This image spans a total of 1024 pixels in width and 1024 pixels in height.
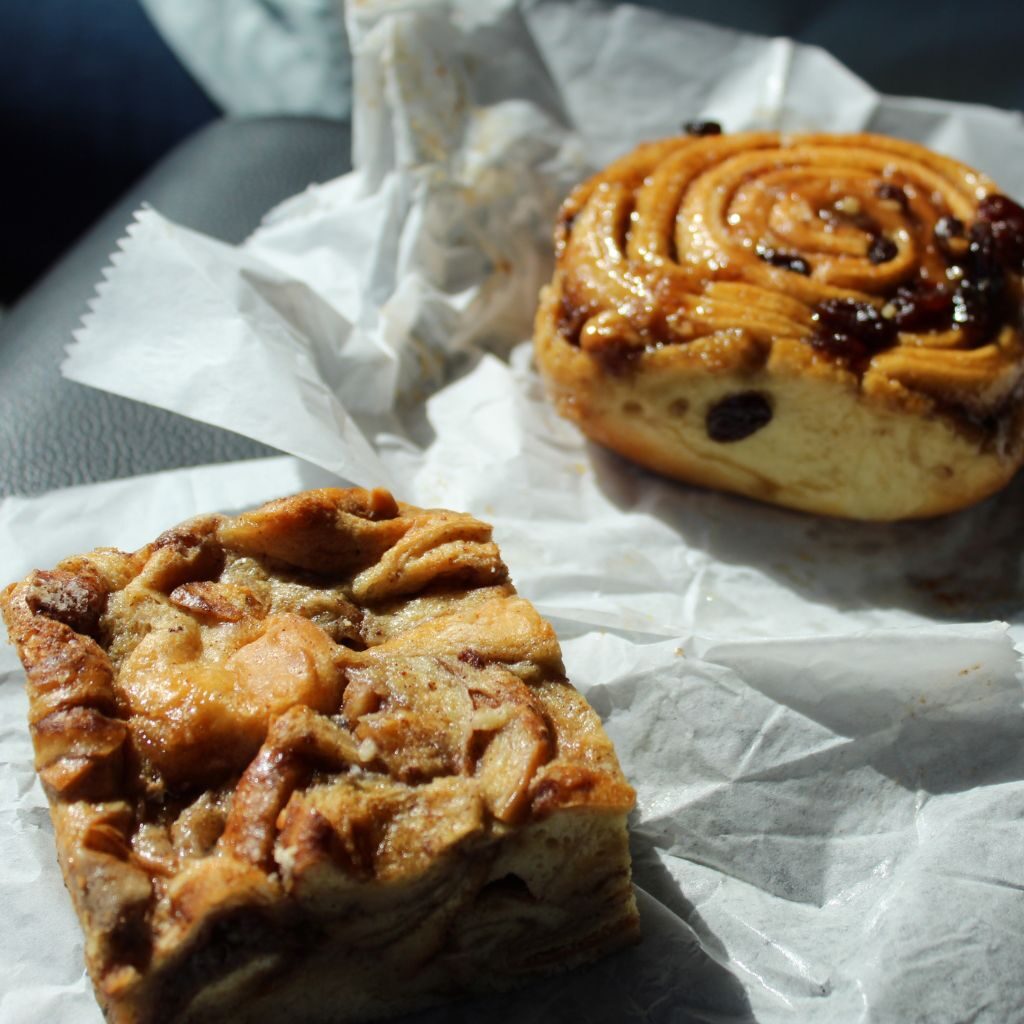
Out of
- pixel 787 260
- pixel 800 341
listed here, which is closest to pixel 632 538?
pixel 800 341

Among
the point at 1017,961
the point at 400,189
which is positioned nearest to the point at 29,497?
the point at 400,189

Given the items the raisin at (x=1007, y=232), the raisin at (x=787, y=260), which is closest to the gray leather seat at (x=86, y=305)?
the raisin at (x=787, y=260)

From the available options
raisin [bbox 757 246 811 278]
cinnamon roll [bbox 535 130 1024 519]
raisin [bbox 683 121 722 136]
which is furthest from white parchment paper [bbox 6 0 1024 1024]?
raisin [bbox 757 246 811 278]

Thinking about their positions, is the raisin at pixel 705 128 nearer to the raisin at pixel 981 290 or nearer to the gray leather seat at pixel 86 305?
the raisin at pixel 981 290

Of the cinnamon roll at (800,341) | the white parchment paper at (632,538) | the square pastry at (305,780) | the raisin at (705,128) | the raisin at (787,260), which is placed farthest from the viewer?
the raisin at (705,128)

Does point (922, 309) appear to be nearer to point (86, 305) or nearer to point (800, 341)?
point (800, 341)
